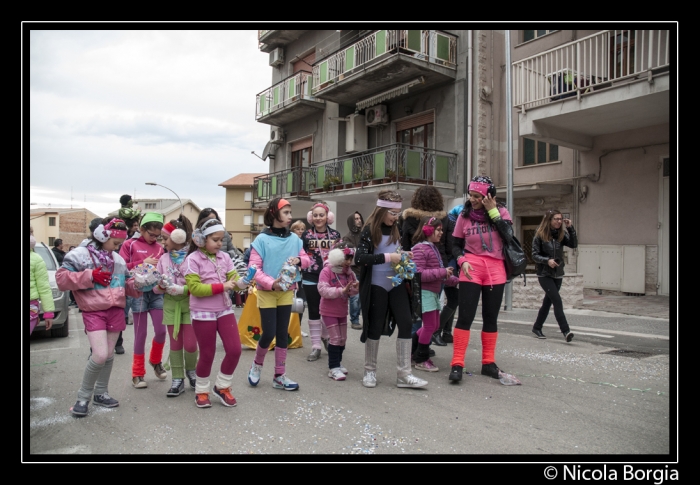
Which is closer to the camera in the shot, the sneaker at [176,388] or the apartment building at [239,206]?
the sneaker at [176,388]

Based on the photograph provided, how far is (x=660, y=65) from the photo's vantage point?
33.3ft

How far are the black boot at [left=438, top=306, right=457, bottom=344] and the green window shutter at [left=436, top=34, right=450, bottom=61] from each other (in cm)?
1239

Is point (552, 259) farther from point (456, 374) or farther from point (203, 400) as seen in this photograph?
point (203, 400)

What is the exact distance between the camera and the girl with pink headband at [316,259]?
6.67m

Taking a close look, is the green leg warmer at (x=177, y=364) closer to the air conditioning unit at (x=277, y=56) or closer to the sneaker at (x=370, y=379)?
the sneaker at (x=370, y=379)

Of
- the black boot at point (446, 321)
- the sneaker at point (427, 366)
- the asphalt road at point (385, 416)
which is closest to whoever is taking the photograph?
the asphalt road at point (385, 416)

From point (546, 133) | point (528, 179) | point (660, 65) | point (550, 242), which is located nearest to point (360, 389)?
point (550, 242)

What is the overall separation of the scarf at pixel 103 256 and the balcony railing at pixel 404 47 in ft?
45.7

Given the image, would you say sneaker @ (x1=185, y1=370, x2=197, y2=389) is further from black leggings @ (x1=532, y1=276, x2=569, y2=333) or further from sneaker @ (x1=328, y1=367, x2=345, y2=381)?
black leggings @ (x1=532, y1=276, x2=569, y2=333)

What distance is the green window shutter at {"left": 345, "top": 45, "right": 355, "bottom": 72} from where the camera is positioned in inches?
741

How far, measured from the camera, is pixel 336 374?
17.8 ft

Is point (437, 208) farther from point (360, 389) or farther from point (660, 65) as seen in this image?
point (660, 65)

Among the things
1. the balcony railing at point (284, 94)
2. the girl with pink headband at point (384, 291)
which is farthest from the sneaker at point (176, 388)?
the balcony railing at point (284, 94)

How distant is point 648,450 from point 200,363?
11.1 ft
